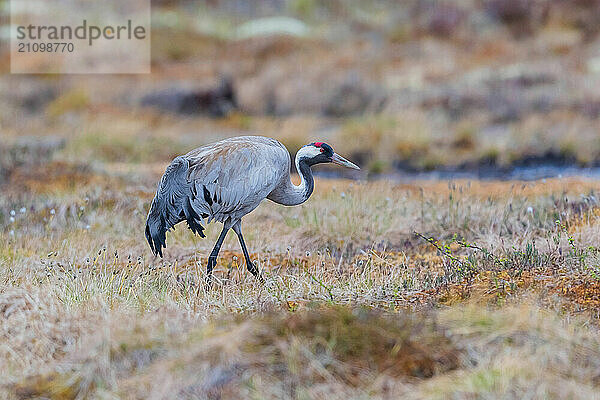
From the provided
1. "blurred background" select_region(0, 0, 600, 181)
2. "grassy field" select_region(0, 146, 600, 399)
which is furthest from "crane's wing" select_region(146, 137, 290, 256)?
"blurred background" select_region(0, 0, 600, 181)

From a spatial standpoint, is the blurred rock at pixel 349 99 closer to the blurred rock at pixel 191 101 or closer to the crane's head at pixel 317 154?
the blurred rock at pixel 191 101

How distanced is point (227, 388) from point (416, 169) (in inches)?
462

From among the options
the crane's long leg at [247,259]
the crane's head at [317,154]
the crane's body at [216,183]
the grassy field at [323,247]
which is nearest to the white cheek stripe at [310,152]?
the crane's head at [317,154]

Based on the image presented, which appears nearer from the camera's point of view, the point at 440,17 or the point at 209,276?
the point at 209,276

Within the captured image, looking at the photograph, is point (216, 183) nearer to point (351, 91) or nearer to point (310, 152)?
point (310, 152)

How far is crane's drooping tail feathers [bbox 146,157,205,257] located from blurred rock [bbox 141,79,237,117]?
1370 cm

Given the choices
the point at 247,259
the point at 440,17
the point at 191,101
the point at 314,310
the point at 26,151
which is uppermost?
the point at 440,17

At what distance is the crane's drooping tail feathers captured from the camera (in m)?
6.24

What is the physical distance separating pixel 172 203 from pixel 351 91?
48.4 ft

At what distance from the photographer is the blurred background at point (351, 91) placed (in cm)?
1562

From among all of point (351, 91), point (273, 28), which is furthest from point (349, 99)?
point (273, 28)

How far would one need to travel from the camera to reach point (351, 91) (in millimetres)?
20562

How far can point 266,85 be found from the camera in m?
21.0

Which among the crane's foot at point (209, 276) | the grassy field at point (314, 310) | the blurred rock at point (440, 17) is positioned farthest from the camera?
the blurred rock at point (440, 17)
